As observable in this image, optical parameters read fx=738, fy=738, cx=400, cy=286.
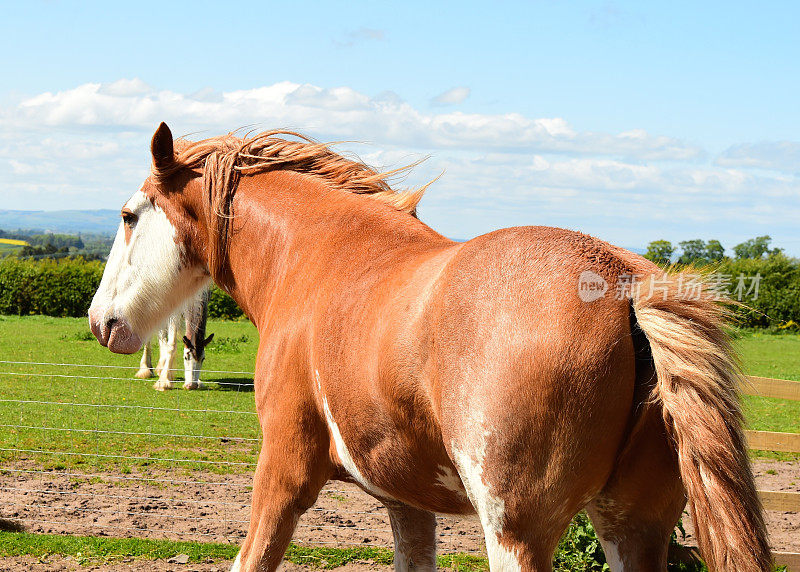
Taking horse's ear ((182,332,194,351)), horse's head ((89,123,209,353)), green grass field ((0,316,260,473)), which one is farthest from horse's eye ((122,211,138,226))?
horse's ear ((182,332,194,351))

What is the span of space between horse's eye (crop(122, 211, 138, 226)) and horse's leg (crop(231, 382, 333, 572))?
139 centimetres

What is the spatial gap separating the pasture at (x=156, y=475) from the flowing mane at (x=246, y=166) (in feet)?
5.97

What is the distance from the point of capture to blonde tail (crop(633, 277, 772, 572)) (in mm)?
1858

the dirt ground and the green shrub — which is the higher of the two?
the dirt ground

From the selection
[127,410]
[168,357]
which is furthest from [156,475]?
[168,357]

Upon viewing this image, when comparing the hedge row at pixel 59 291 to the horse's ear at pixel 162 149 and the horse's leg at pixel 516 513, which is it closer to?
the horse's ear at pixel 162 149

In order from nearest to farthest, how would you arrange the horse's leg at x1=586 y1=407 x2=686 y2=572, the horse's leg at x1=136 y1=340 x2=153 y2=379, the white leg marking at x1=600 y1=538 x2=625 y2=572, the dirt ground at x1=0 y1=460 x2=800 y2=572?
the horse's leg at x1=586 y1=407 x2=686 y2=572 → the white leg marking at x1=600 y1=538 x2=625 y2=572 → the dirt ground at x1=0 y1=460 x2=800 y2=572 → the horse's leg at x1=136 y1=340 x2=153 y2=379

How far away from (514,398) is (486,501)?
296 millimetres

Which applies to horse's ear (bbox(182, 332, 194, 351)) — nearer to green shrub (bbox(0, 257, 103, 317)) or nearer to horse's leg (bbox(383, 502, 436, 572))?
horse's leg (bbox(383, 502, 436, 572))

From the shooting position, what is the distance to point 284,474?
8.95 feet

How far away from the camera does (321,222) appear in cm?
317

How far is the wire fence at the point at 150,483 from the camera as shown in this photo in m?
5.36

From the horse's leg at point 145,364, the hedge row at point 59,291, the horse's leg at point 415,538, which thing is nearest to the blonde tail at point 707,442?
the horse's leg at point 415,538

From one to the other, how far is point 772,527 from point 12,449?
280 inches
